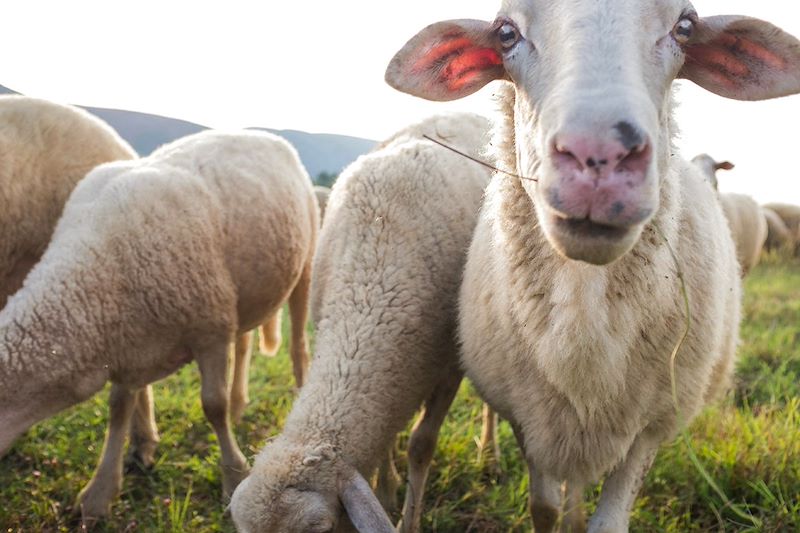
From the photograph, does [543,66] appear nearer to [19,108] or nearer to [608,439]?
[608,439]

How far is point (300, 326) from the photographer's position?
476 cm

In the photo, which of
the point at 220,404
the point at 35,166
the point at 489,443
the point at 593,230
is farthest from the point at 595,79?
the point at 35,166

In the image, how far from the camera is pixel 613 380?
6.93ft

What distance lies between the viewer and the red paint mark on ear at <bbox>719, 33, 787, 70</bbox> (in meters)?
2.01

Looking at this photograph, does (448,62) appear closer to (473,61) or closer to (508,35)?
(473,61)

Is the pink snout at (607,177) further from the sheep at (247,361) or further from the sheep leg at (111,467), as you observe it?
the sheep at (247,361)

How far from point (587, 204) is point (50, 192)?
374cm

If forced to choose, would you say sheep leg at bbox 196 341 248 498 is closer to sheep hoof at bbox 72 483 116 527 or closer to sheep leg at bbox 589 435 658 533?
sheep hoof at bbox 72 483 116 527

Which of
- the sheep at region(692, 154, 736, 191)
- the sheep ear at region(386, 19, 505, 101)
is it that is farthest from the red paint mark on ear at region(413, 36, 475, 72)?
the sheep at region(692, 154, 736, 191)

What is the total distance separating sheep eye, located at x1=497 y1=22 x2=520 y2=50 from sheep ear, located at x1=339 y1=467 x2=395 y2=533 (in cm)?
139

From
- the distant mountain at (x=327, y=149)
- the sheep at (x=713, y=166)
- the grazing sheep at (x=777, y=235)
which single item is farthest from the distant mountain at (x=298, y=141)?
the grazing sheep at (x=777, y=235)

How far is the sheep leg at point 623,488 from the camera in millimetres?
2312

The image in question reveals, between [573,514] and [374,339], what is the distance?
115 cm

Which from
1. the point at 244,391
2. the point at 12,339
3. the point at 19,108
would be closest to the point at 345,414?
the point at 12,339
